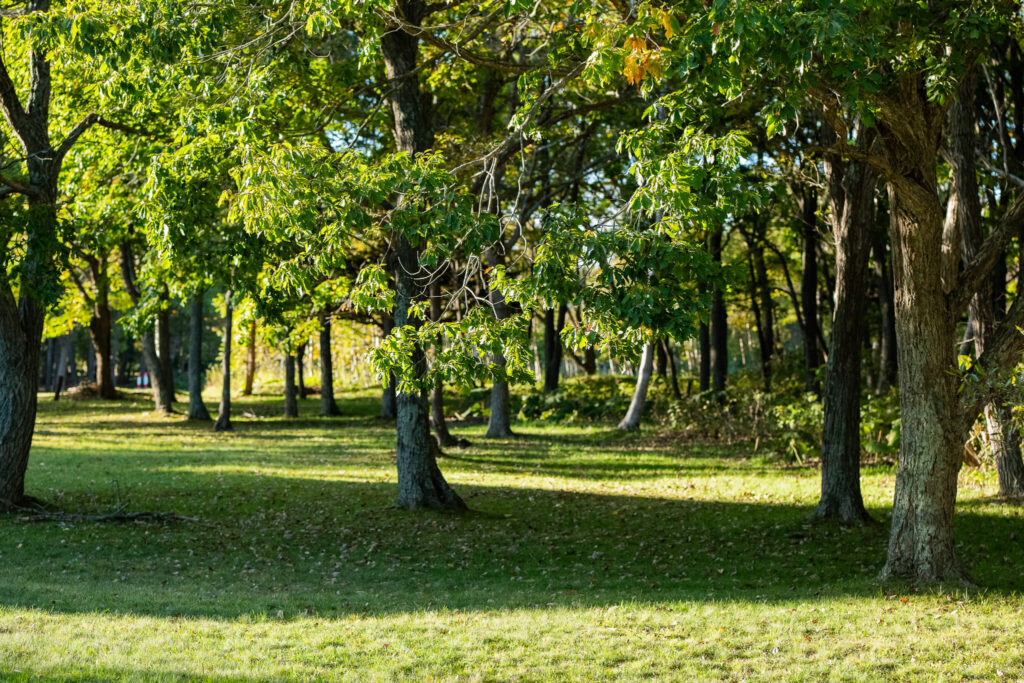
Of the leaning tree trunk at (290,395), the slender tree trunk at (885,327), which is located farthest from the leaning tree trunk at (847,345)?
the leaning tree trunk at (290,395)

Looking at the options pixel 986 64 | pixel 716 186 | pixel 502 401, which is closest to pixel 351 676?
pixel 716 186

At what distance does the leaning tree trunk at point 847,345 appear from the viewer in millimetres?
11992

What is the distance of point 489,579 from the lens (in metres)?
10.3

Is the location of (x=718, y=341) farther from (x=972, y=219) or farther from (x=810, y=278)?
(x=972, y=219)

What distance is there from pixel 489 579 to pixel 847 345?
5913mm

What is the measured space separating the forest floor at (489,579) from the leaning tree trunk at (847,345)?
60 cm

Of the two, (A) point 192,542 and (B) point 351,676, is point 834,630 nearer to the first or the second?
(B) point 351,676

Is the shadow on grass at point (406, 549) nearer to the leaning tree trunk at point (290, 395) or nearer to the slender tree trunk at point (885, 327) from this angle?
the slender tree trunk at point (885, 327)

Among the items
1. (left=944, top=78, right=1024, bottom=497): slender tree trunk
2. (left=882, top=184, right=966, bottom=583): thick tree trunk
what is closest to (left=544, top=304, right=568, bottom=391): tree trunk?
(left=944, top=78, right=1024, bottom=497): slender tree trunk

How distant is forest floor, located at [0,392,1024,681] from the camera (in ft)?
21.8

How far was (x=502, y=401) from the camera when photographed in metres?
24.3

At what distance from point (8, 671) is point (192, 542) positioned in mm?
5955

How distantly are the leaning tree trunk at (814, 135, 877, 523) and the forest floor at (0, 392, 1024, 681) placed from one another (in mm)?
601

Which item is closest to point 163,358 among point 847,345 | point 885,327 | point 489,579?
point 885,327
